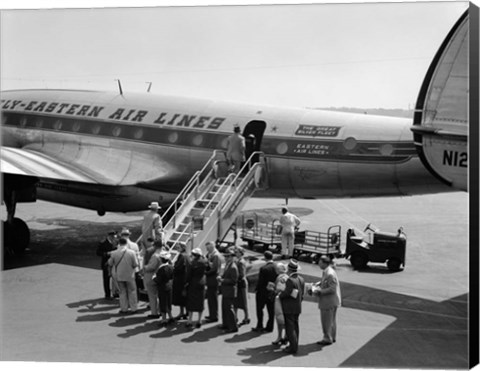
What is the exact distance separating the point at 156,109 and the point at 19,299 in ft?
20.4

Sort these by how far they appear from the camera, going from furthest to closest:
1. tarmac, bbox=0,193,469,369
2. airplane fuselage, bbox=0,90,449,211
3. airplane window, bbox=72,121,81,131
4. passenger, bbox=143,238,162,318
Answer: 1. airplane window, bbox=72,121,81,131
2. airplane fuselage, bbox=0,90,449,211
3. passenger, bbox=143,238,162,318
4. tarmac, bbox=0,193,469,369

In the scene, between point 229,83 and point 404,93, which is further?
point 229,83

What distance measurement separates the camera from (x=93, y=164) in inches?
640

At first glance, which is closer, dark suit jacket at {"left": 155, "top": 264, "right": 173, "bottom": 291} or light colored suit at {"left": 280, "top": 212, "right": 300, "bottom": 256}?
dark suit jacket at {"left": 155, "top": 264, "right": 173, "bottom": 291}

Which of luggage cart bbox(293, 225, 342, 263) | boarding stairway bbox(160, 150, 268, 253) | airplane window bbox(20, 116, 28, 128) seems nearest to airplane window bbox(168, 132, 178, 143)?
boarding stairway bbox(160, 150, 268, 253)

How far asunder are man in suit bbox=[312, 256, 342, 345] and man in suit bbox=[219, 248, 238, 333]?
1249 millimetres

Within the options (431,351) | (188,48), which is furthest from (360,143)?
(431,351)

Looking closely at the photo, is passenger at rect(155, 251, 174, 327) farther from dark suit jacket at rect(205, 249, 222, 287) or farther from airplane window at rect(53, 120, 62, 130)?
airplane window at rect(53, 120, 62, 130)

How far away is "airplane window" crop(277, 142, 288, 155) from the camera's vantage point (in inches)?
550

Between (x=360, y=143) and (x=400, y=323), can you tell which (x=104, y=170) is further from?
(x=400, y=323)

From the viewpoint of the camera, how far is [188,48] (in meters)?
12.7

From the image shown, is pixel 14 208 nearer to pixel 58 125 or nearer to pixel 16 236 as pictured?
pixel 16 236

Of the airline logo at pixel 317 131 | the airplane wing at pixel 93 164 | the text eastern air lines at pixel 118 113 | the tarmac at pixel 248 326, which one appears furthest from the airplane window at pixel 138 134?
the airline logo at pixel 317 131

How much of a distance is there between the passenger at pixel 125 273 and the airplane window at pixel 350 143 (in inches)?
204
